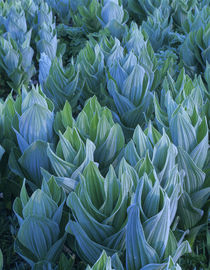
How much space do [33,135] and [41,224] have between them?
0.57 meters

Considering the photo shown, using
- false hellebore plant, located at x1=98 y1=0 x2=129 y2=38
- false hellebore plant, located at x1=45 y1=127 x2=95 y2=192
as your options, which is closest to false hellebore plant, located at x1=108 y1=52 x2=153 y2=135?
false hellebore plant, located at x1=45 y1=127 x2=95 y2=192

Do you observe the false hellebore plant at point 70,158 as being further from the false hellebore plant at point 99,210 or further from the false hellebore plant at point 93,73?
the false hellebore plant at point 93,73

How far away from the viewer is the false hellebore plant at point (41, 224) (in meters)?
1.55

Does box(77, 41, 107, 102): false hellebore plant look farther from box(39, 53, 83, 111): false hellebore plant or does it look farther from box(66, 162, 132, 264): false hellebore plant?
box(66, 162, 132, 264): false hellebore plant

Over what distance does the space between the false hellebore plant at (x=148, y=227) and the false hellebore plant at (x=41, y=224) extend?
39 cm

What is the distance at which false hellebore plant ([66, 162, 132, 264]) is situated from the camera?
A: 143cm

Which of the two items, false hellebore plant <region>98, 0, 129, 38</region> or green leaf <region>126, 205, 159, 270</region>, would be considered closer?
green leaf <region>126, 205, 159, 270</region>

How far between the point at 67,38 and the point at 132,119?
2.45 m

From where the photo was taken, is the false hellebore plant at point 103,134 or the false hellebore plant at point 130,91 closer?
the false hellebore plant at point 103,134

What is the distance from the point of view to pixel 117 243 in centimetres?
152

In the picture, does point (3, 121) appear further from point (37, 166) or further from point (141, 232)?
point (141, 232)

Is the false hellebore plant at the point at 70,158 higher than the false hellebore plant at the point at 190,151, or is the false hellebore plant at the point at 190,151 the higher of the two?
the false hellebore plant at the point at 70,158

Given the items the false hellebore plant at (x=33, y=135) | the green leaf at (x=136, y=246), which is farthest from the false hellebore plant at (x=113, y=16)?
the green leaf at (x=136, y=246)

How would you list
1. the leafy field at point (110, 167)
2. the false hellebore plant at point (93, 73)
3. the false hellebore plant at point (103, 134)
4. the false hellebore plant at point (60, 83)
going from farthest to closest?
the false hellebore plant at point (93, 73) → the false hellebore plant at point (60, 83) → the false hellebore plant at point (103, 134) → the leafy field at point (110, 167)
